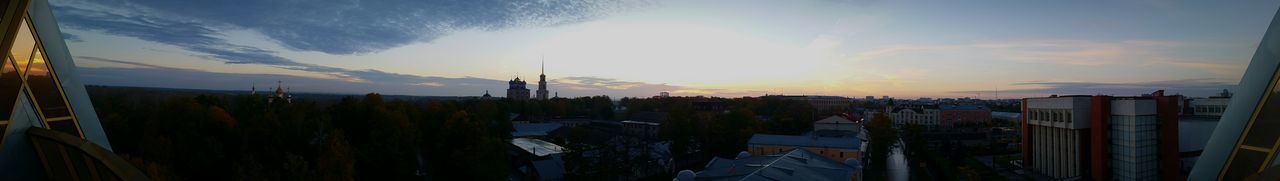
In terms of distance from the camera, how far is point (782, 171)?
1986cm

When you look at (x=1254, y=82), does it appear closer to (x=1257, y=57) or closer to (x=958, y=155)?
(x=1257, y=57)

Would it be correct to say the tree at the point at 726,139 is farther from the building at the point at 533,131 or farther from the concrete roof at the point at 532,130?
the concrete roof at the point at 532,130

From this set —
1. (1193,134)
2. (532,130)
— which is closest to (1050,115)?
(1193,134)

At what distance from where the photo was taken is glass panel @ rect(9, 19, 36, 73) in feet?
18.9

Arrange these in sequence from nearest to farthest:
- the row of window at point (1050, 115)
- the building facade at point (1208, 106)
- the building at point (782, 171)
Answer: the building at point (782, 171) → the row of window at point (1050, 115) → the building facade at point (1208, 106)

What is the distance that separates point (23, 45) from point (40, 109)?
69cm

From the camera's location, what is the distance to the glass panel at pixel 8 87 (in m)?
5.66

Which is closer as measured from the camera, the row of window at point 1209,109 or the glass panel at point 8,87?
the glass panel at point 8,87

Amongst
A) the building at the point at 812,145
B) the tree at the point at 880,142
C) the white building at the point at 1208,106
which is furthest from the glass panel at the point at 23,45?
the white building at the point at 1208,106

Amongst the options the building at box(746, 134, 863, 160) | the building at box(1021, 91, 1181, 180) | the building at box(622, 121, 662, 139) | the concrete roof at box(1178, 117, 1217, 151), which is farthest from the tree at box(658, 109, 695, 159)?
the concrete roof at box(1178, 117, 1217, 151)

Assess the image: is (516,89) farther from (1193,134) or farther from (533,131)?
(1193,134)

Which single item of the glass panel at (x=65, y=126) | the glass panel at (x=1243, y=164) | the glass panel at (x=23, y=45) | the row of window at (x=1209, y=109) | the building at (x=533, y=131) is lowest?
the building at (x=533, y=131)

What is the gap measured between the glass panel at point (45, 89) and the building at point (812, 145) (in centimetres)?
2661

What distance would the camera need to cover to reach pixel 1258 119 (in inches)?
271
